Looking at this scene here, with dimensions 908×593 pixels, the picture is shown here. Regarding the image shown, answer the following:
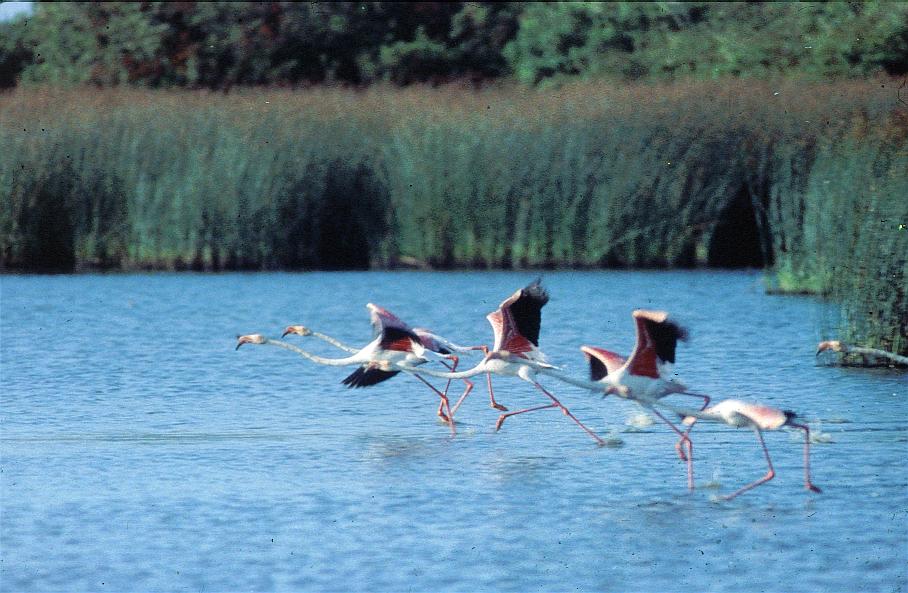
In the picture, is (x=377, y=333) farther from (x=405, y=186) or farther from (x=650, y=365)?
(x=405, y=186)

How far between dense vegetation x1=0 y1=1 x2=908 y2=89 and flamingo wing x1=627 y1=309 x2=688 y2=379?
719 inches

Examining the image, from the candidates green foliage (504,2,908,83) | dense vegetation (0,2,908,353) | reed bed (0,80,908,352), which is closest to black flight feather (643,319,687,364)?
dense vegetation (0,2,908,353)

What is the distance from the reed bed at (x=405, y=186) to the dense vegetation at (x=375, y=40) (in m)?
6.95

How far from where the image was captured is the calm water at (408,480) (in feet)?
20.4

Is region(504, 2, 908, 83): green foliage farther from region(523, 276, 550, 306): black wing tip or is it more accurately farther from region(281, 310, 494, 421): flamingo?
region(523, 276, 550, 306): black wing tip

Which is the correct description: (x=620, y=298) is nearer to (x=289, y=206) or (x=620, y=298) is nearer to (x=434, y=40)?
(x=289, y=206)

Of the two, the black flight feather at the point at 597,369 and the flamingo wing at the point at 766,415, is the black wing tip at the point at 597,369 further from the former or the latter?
the flamingo wing at the point at 766,415

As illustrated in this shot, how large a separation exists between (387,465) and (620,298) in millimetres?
7758

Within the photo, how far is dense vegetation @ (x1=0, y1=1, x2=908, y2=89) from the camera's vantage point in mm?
26766

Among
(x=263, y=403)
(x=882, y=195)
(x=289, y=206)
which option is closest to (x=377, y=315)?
(x=263, y=403)

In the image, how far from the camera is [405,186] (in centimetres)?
1844

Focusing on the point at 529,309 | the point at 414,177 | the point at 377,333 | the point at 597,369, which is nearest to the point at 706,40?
the point at 414,177

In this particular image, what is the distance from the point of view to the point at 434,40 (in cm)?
2952

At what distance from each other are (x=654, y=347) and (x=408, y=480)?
1242 mm
